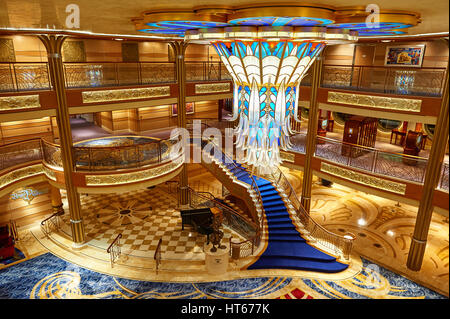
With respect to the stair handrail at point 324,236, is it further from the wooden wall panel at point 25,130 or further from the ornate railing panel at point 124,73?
the wooden wall panel at point 25,130

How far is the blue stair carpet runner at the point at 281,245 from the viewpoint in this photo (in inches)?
400

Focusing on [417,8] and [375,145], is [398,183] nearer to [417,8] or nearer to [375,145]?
[375,145]

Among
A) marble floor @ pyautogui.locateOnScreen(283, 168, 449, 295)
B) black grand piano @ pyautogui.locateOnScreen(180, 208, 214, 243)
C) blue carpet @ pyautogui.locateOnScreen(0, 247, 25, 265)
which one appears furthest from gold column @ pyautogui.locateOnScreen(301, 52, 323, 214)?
blue carpet @ pyautogui.locateOnScreen(0, 247, 25, 265)

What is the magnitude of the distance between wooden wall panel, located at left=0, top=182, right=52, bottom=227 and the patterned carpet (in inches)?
130

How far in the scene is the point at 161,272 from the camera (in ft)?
32.7

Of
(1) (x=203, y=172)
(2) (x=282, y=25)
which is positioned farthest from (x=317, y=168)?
(2) (x=282, y=25)

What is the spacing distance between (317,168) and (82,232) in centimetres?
915

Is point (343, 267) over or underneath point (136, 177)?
underneath

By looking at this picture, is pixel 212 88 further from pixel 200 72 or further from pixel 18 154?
pixel 18 154

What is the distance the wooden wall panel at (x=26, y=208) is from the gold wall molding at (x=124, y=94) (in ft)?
18.1

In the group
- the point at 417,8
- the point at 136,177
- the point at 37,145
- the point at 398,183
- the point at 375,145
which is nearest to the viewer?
the point at 417,8

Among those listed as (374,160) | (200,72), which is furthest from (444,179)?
(200,72)

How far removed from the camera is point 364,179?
10812 mm

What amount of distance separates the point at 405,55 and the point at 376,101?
5220 millimetres
